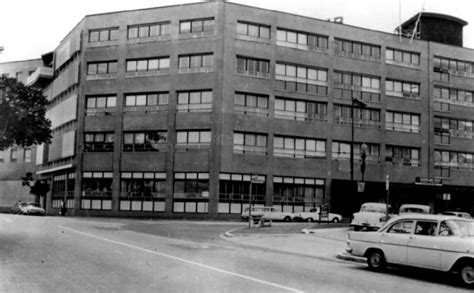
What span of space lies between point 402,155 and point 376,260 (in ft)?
128

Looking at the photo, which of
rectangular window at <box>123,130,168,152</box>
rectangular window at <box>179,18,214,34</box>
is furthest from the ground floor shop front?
rectangular window at <box>179,18,214,34</box>

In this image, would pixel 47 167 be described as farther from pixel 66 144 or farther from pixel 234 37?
pixel 234 37

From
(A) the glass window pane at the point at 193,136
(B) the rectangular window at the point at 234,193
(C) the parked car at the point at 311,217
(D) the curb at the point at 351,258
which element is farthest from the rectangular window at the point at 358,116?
(D) the curb at the point at 351,258

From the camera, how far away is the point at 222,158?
141 feet

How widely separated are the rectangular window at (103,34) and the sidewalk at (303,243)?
29742mm

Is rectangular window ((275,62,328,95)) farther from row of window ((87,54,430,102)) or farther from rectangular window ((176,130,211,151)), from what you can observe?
rectangular window ((176,130,211,151))

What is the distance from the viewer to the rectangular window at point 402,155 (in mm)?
49594

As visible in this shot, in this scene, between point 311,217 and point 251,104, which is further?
point 251,104

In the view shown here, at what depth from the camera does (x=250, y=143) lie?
4441 cm

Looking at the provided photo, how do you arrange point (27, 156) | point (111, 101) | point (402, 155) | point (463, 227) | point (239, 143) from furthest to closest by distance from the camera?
point (27, 156) < point (402, 155) < point (111, 101) < point (239, 143) < point (463, 227)

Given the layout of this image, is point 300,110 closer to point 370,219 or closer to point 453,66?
point 453,66

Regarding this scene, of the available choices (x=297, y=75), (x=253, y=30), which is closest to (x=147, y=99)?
(x=253, y=30)

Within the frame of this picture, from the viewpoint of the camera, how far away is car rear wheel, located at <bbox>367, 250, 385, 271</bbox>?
1302cm

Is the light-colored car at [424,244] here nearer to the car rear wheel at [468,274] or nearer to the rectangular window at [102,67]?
the car rear wheel at [468,274]
